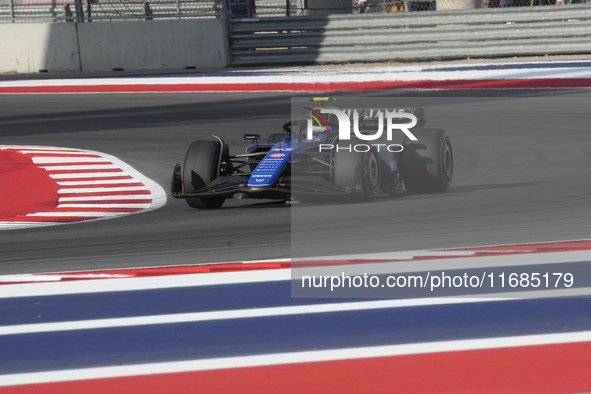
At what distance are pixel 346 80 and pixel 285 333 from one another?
1369cm

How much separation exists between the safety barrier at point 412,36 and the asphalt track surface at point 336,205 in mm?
5686

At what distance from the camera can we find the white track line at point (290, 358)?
153 inches

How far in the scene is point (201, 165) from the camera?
7.83m

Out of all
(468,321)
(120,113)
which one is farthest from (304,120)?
(120,113)

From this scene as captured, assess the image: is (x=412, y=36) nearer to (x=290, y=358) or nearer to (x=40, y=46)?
(x=40, y=46)

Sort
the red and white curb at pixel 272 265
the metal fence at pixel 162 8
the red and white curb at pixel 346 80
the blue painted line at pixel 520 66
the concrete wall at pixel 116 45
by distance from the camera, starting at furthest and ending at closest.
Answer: the metal fence at pixel 162 8 → the concrete wall at pixel 116 45 → the blue painted line at pixel 520 66 → the red and white curb at pixel 346 80 → the red and white curb at pixel 272 265

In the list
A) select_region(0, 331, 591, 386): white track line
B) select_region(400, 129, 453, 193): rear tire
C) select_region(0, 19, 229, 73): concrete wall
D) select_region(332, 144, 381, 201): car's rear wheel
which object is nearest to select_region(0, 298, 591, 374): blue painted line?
select_region(0, 331, 591, 386): white track line

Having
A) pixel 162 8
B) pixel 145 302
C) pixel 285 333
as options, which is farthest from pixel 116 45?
pixel 285 333

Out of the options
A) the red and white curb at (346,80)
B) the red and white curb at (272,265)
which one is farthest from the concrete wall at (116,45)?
the red and white curb at (272,265)

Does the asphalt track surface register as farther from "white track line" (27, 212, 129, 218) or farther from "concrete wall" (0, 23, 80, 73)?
"concrete wall" (0, 23, 80, 73)

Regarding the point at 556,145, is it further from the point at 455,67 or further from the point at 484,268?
the point at 455,67

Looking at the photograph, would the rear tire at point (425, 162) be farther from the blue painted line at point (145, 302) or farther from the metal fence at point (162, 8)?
the metal fence at point (162, 8)

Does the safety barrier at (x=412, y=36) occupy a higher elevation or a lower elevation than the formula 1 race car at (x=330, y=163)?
lower

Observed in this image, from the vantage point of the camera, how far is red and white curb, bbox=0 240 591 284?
5.56m
